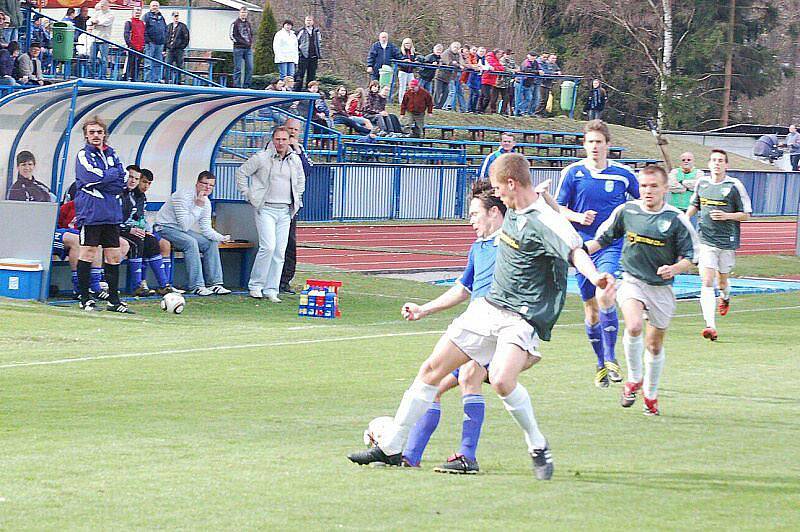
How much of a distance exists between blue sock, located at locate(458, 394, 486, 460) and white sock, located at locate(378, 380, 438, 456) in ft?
0.66

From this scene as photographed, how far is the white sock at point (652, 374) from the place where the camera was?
9.89 metres

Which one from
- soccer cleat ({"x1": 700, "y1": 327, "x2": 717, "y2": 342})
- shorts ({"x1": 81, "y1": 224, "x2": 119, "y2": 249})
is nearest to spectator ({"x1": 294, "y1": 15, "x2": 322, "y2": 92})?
shorts ({"x1": 81, "y1": 224, "x2": 119, "y2": 249})

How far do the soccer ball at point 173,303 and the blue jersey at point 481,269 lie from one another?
8.33m

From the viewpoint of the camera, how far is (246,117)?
63.2ft

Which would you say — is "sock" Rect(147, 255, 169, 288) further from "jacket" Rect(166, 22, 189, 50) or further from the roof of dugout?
"jacket" Rect(166, 22, 189, 50)

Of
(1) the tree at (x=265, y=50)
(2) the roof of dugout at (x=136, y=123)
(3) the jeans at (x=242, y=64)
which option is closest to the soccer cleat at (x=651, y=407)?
(2) the roof of dugout at (x=136, y=123)

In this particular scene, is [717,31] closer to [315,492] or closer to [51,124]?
[51,124]

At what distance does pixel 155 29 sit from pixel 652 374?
74.7 feet

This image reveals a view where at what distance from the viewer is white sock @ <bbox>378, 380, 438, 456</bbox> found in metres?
7.44

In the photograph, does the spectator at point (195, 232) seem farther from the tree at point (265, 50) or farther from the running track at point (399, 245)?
the tree at point (265, 50)

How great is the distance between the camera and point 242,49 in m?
34.2

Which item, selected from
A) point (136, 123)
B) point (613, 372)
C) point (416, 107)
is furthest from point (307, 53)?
point (613, 372)

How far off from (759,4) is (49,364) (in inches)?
2581

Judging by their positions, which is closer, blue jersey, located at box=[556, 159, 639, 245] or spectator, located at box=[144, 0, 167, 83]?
blue jersey, located at box=[556, 159, 639, 245]
